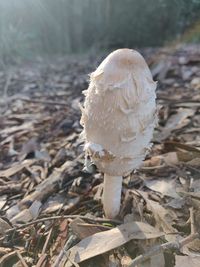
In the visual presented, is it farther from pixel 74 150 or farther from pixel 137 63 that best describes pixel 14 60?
pixel 137 63

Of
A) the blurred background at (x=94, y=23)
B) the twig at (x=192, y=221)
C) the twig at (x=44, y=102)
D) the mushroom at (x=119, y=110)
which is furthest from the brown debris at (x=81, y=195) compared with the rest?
the blurred background at (x=94, y=23)

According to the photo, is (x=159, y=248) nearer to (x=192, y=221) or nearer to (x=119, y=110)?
(x=192, y=221)

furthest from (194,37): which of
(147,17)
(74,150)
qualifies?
(74,150)

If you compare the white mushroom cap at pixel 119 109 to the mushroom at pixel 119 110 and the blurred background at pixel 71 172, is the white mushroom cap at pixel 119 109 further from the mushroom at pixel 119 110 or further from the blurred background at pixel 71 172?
the blurred background at pixel 71 172

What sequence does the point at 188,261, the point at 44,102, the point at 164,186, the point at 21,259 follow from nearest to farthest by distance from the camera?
1. the point at 188,261
2. the point at 21,259
3. the point at 164,186
4. the point at 44,102

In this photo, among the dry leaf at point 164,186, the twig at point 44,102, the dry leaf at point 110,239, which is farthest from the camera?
the twig at point 44,102

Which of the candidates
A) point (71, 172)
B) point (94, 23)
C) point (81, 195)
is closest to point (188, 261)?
point (81, 195)

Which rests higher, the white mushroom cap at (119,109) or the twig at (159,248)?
the white mushroom cap at (119,109)
